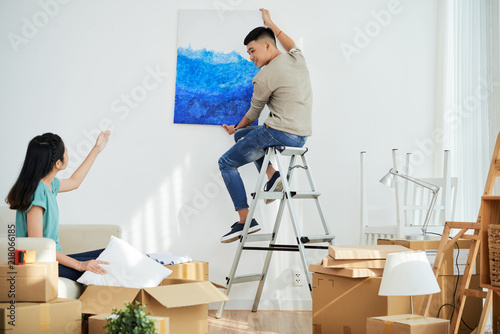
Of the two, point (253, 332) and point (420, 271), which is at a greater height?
point (420, 271)

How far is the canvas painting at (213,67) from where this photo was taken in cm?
409

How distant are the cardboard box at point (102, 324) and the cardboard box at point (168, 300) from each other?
16cm

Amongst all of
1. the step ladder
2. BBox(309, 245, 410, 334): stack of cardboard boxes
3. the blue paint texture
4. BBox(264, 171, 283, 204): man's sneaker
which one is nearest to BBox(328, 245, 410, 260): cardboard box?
BBox(309, 245, 410, 334): stack of cardboard boxes

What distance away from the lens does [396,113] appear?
4.17 m

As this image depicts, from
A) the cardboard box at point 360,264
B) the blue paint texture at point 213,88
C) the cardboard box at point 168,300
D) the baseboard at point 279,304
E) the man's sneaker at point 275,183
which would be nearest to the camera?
the cardboard box at point 168,300

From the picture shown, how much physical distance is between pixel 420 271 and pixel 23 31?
326 cm

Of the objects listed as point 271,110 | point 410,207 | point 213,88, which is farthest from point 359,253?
point 213,88

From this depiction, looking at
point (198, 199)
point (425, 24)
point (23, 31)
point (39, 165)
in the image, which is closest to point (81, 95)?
point (23, 31)

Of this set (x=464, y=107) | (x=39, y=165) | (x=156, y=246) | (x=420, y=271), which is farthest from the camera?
(x=156, y=246)

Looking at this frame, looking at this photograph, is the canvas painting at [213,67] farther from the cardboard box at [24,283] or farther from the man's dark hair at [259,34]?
the cardboard box at [24,283]

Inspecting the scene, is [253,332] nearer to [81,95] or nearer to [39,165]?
[39,165]

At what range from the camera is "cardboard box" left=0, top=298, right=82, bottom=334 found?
211 cm

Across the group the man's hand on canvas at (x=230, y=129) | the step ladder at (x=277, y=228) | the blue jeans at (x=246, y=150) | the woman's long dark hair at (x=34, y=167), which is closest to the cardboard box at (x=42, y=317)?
the woman's long dark hair at (x=34, y=167)

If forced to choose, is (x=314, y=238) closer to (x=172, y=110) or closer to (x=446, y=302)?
(x=446, y=302)
